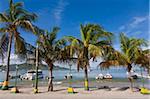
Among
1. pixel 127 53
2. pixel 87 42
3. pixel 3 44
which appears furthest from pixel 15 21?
pixel 127 53

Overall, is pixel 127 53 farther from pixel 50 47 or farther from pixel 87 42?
pixel 50 47

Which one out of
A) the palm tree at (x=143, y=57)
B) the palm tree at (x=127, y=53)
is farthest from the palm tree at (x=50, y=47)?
the palm tree at (x=143, y=57)

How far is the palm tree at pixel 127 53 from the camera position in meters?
21.4

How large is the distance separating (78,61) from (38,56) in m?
3.92

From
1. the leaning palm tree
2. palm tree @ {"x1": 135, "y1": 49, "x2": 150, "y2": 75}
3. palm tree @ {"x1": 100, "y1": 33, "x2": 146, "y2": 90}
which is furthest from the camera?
the leaning palm tree

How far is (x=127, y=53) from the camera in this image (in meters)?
21.6

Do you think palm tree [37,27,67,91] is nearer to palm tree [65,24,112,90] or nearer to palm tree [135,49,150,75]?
palm tree [65,24,112,90]

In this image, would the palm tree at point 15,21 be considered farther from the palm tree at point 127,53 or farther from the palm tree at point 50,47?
the palm tree at point 127,53

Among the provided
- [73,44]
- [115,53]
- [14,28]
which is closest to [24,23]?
[14,28]

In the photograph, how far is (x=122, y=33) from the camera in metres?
22.5

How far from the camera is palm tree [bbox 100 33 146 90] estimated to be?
70.2 feet

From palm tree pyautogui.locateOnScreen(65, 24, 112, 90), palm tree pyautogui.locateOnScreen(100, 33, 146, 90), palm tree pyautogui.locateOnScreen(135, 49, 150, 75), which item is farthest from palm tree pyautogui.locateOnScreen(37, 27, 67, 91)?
palm tree pyautogui.locateOnScreen(135, 49, 150, 75)

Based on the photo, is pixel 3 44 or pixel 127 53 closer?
pixel 127 53

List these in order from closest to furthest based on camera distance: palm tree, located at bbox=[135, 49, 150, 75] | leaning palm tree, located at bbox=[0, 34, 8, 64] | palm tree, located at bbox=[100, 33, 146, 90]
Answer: palm tree, located at bbox=[100, 33, 146, 90] < palm tree, located at bbox=[135, 49, 150, 75] < leaning palm tree, located at bbox=[0, 34, 8, 64]
